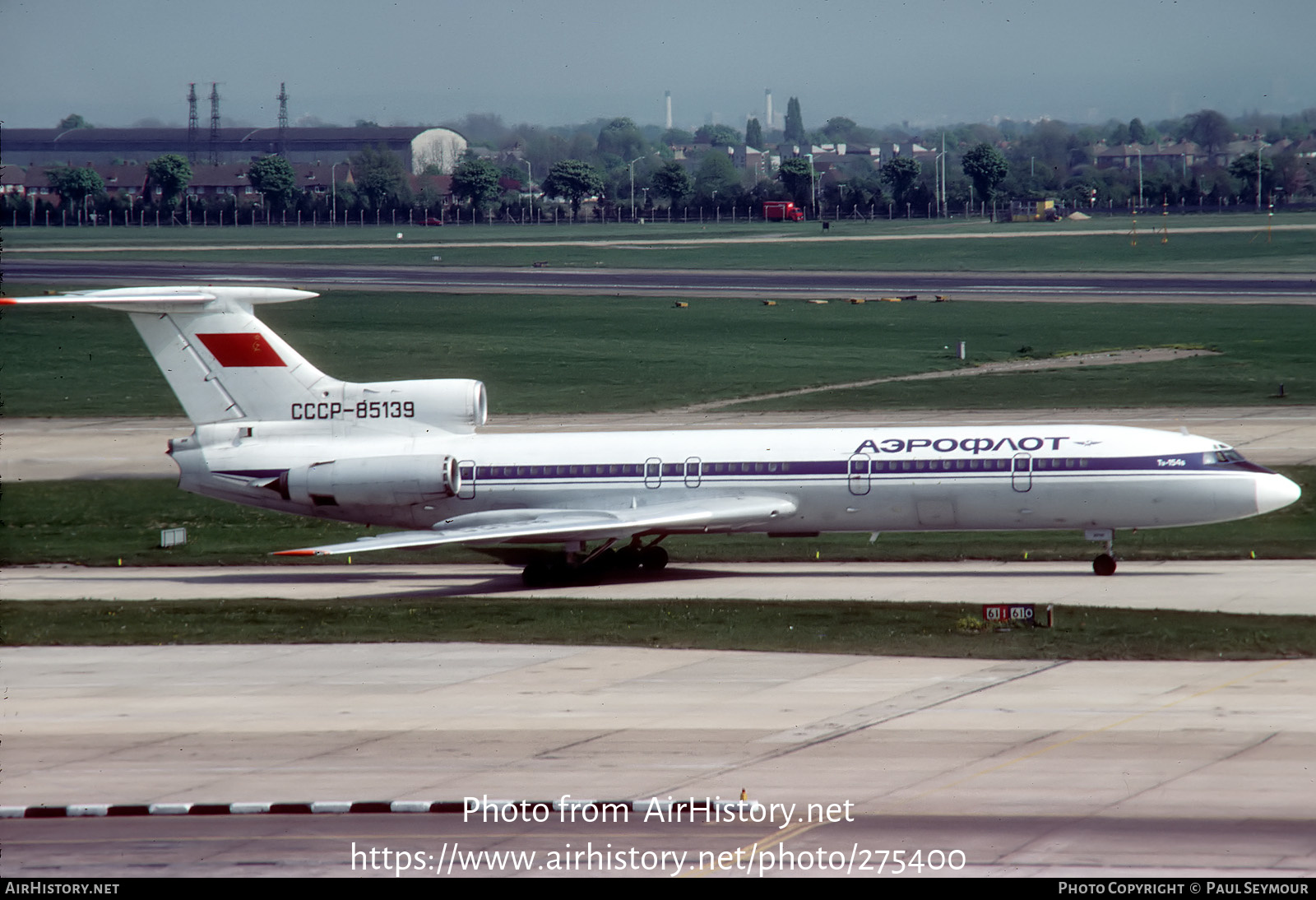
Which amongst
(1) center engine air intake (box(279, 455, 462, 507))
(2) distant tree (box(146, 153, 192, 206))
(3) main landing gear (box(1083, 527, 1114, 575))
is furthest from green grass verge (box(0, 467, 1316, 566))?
(2) distant tree (box(146, 153, 192, 206))

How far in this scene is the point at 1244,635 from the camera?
91.8 feet

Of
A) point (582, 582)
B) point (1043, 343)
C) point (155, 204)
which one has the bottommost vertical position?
point (582, 582)

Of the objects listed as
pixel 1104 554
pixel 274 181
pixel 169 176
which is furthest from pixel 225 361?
pixel 169 176

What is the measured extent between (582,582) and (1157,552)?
14980 mm

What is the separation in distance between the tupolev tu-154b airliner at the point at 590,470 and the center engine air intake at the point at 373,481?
0.05 metres

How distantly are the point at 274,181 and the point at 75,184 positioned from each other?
977 inches

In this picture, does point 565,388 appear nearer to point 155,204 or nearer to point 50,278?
point 50,278

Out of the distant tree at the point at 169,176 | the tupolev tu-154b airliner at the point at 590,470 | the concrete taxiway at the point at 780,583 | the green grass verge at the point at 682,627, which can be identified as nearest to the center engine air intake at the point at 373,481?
the tupolev tu-154b airliner at the point at 590,470

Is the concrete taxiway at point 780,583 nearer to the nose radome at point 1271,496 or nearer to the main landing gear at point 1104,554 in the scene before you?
the main landing gear at point 1104,554

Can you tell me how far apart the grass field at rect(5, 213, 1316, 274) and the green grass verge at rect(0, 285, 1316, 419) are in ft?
104

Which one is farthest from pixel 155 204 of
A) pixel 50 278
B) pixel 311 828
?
pixel 311 828

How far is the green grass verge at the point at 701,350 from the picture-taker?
219 ft

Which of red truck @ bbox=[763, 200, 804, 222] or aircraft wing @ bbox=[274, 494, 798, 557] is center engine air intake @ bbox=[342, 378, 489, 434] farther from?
red truck @ bbox=[763, 200, 804, 222]
